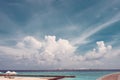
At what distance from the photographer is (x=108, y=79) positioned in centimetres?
1423

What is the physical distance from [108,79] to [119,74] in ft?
3.12

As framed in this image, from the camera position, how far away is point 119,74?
14.5m
